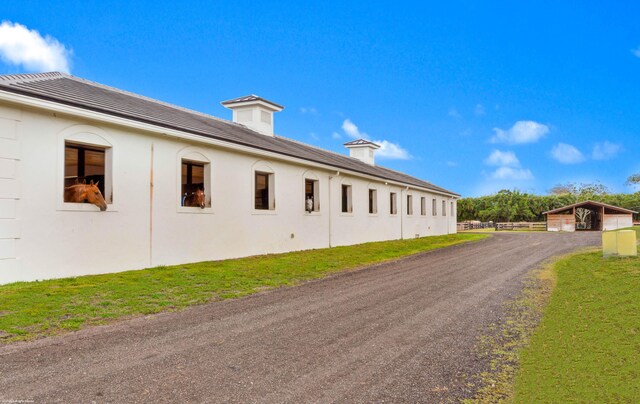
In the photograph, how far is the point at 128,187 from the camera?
1155cm

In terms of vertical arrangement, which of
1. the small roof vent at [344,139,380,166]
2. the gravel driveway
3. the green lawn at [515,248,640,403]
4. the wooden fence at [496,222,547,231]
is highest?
the small roof vent at [344,139,380,166]

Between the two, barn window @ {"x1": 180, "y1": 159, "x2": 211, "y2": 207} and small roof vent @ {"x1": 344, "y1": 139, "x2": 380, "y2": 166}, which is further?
small roof vent @ {"x1": 344, "y1": 139, "x2": 380, "y2": 166}

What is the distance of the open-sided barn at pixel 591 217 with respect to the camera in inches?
1833

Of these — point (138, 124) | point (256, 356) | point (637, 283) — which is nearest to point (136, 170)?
Result: point (138, 124)

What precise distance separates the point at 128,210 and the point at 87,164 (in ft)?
8.16

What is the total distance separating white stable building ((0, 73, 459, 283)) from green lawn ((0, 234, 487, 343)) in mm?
752

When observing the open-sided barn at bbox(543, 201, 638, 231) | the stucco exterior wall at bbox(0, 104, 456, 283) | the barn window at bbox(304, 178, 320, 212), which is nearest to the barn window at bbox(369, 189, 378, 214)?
the barn window at bbox(304, 178, 320, 212)

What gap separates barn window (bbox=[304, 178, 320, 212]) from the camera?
19.4 m

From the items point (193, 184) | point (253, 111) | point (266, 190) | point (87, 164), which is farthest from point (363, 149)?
point (87, 164)

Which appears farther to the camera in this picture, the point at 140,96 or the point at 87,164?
the point at 140,96

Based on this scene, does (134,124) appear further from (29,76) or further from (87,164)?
(29,76)

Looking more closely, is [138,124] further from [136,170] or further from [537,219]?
[537,219]

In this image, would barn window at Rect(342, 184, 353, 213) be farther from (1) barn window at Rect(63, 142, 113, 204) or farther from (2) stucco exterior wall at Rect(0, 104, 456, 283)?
(1) barn window at Rect(63, 142, 113, 204)

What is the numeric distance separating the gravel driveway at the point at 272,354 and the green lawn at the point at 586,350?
67 cm
